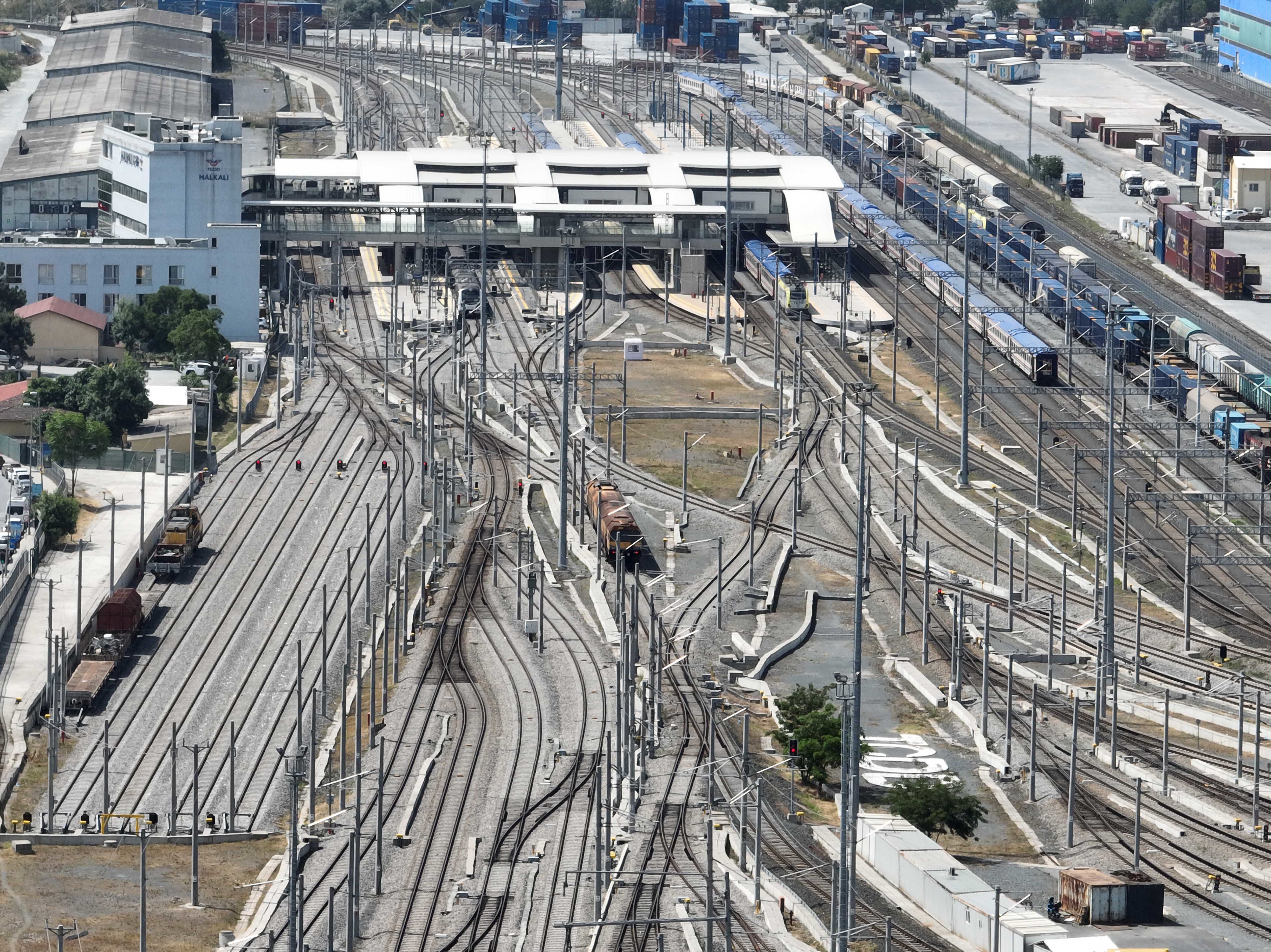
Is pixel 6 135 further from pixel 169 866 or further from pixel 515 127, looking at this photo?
pixel 169 866

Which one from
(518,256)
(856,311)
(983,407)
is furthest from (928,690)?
(518,256)

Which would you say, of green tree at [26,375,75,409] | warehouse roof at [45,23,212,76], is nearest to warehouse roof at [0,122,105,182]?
warehouse roof at [45,23,212,76]

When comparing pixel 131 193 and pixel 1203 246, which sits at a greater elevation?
pixel 131 193

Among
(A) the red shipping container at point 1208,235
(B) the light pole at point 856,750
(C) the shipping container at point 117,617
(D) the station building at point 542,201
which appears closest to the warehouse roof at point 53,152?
(D) the station building at point 542,201

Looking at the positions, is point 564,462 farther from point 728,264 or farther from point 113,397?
point 728,264

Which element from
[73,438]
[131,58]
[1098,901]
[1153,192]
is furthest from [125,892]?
[131,58]

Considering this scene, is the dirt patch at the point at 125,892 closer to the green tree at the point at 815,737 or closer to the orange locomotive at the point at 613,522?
the green tree at the point at 815,737
